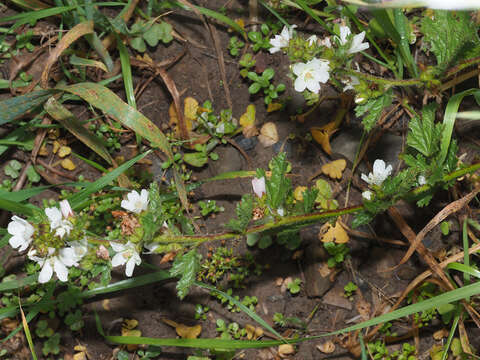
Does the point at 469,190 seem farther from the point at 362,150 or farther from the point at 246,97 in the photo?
the point at 246,97

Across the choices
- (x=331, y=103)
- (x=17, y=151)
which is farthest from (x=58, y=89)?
(x=331, y=103)

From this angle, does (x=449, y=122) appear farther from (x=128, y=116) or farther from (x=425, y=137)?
(x=128, y=116)

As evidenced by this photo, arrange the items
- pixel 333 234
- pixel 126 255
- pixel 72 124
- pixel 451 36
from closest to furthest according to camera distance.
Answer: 1. pixel 126 255
2. pixel 451 36
3. pixel 72 124
4. pixel 333 234

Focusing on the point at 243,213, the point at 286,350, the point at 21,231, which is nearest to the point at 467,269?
the point at 286,350

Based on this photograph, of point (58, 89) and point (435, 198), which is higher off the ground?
point (58, 89)

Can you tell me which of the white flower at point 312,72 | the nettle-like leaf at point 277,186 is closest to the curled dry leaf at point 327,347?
the nettle-like leaf at point 277,186

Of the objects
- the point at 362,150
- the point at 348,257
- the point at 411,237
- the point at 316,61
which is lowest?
the point at 348,257

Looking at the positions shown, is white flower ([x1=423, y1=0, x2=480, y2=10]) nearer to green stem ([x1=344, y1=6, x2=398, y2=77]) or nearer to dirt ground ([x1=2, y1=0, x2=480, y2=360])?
green stem ([x1=344, y1=6, x2=398, y2=77])
